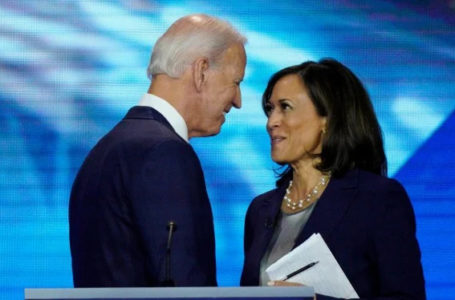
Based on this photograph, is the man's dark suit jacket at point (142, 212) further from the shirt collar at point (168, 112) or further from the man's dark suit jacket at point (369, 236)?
the man's dark suit jacket at point (369, 236)

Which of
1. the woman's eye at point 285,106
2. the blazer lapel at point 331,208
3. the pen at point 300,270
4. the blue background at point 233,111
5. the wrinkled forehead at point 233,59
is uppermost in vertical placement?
the blue background at point 233,111

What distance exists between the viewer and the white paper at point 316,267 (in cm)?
273

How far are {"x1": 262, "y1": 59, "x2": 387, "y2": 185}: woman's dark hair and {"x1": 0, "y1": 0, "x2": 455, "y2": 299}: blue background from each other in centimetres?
125

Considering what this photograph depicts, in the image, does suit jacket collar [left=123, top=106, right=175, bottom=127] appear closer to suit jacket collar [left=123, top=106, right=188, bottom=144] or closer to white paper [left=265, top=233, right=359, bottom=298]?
suit jacket collar [left=123, top=106, right=188, bottom=144]

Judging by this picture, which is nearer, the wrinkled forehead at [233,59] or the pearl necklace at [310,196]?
the wrinkled forehead at [233,59]

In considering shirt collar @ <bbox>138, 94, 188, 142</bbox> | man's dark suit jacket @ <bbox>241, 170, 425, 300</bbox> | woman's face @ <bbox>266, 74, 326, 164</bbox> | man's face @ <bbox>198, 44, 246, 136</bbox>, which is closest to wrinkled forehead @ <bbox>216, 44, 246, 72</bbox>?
man's face @ <bbox>198, 44, 246, 136</bbox>

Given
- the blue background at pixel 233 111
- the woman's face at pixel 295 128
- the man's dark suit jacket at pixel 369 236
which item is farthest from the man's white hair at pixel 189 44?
the blue background at pixel 233 111

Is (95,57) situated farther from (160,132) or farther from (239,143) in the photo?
(160,132)

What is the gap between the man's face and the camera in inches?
102

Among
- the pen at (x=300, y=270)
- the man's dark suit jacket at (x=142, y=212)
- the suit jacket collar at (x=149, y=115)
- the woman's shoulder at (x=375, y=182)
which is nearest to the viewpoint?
the man's dark suit jacket at (x=142, y=212)

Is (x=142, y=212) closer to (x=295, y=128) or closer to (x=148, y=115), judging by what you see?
(x=148, y=115)

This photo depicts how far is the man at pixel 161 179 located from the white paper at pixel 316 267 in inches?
14.7

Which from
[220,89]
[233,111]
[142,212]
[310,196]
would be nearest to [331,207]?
[310,196]

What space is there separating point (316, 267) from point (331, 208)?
0.79ft
